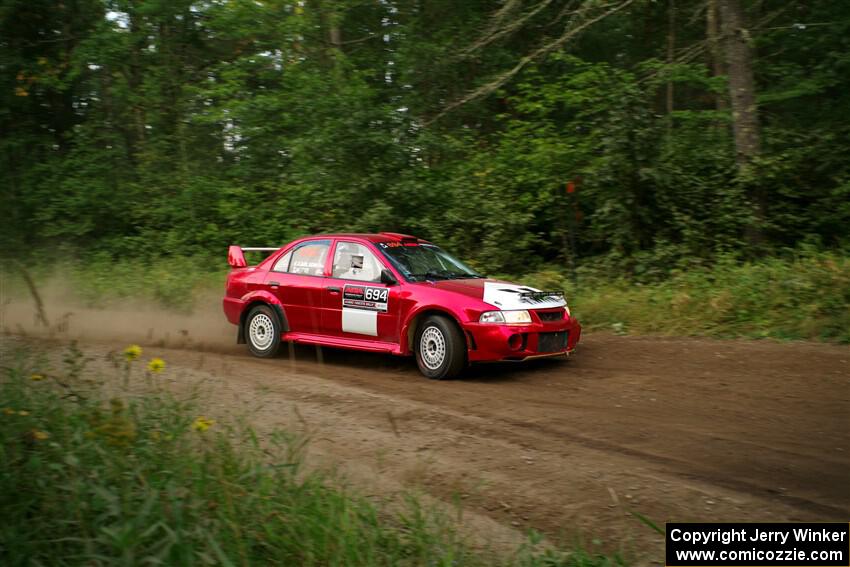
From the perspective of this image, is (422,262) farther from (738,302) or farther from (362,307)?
(738,302)

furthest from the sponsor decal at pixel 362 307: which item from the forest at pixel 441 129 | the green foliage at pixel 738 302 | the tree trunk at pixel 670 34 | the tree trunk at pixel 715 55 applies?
the tree trunk at pixel 670 34

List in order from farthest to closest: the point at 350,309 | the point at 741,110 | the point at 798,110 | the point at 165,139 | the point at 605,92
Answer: the point at 165,139 → the point at 798,110 → the point at 605,92 → the point at 741,110 → the point at 350,309

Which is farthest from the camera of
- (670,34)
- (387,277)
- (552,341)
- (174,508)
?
(670,34)

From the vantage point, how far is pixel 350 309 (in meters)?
9.92

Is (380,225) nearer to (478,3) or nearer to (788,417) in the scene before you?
(478,3)

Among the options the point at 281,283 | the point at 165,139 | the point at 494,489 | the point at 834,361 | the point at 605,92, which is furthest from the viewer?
the point at 165,139

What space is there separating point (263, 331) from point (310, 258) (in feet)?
3.95

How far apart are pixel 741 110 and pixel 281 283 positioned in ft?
31.2

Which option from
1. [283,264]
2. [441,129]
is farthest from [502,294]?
[441,129]

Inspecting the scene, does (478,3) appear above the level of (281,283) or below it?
above

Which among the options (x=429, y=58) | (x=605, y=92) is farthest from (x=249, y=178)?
(x=605, y=92)

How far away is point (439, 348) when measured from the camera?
29.9ft

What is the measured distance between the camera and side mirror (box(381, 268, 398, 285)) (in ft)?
31.5

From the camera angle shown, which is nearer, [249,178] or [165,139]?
[249,178]
